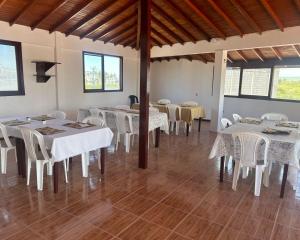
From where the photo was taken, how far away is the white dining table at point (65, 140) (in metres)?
2.84

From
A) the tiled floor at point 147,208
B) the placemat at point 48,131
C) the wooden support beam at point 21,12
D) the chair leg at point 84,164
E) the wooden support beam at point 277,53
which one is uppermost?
the wooden support beam at point 21,12

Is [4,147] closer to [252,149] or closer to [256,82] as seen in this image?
[252,149]

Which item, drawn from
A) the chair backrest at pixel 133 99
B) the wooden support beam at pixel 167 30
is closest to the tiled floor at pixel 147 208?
the wooden support beam at pixel 167 30

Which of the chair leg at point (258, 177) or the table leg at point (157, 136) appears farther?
the table leg at point (157, 136)

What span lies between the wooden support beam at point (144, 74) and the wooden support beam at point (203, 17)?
1643 millimetres

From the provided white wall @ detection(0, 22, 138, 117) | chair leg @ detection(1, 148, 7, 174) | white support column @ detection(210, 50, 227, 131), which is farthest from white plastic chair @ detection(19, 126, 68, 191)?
white support column @ detection(210, 50, 227, 131)

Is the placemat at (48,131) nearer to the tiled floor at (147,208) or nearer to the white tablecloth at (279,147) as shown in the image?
the tiled floor at (147,208)

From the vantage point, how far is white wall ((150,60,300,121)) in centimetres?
776

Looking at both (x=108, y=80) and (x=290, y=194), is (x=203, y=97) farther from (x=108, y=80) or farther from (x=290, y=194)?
(x=290, y=194)

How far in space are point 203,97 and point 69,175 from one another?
6.70 m

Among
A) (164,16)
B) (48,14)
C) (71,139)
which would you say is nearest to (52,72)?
(48,14)

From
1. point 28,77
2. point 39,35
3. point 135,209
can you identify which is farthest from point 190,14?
point 135,209

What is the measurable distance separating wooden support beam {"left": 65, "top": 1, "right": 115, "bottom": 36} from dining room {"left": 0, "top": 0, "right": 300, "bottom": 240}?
29mm

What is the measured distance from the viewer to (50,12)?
5031 millimetres
